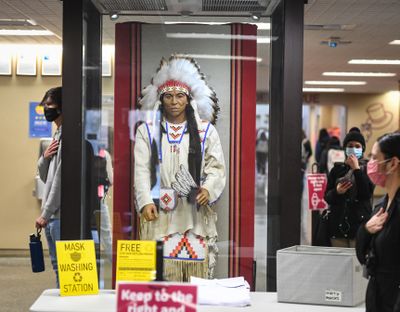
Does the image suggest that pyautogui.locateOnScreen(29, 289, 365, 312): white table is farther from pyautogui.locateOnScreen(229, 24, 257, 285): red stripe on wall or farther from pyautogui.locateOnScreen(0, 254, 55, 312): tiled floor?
pyautogui.locateOnScreen(0, 254, 55, 312): tiled floor

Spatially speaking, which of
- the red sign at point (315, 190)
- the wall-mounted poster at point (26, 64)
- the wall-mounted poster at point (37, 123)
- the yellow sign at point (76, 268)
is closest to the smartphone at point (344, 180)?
the red sign at point (315, 190)

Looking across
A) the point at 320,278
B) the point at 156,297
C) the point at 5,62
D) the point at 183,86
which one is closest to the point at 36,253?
the point at 183,86

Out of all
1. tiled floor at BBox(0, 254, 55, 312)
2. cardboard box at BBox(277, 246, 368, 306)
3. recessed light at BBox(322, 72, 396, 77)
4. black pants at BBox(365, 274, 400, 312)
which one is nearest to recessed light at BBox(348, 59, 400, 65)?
recessed light at BBox(322, 72, 396, 77)

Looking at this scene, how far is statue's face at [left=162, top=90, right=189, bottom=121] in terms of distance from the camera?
473cm

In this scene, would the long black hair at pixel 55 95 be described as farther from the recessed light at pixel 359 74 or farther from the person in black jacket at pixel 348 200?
the recessed light at pixel 359 74

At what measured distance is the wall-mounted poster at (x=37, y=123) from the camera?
9.26m

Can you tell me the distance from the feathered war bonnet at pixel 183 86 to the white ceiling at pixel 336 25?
0.34m

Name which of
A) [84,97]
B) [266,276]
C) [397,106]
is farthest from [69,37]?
[397,106]

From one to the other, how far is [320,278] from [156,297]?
3.75ft

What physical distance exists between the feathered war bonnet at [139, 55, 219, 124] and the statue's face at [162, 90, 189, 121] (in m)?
0.03

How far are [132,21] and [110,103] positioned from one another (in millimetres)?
559

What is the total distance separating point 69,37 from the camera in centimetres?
442

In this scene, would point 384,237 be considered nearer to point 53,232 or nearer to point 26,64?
point 53,232

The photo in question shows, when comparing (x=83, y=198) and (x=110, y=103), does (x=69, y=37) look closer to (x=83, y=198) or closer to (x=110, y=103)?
(x=110, y=103)
